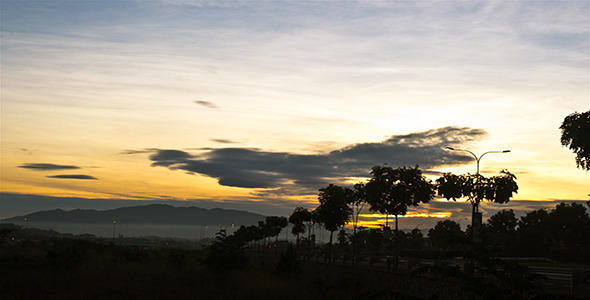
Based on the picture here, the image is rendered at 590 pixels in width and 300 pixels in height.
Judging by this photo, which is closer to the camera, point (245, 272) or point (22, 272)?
point (22, 272)

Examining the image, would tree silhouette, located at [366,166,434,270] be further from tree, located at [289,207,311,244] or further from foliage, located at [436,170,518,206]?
tree, located at [289,207,311,244]


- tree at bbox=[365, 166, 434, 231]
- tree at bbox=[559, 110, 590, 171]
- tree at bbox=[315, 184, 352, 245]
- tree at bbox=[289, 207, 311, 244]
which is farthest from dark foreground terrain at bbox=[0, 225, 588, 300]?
tree at bbox=[289, 207, 311, 244]

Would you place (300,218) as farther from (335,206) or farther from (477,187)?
(477,187)

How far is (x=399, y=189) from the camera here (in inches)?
1623

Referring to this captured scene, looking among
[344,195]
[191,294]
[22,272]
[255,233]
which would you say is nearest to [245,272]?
[191,294]

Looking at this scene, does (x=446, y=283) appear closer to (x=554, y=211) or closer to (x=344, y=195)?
(x=344, y=195)

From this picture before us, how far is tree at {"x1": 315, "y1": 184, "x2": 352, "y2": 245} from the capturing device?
58.3 meters

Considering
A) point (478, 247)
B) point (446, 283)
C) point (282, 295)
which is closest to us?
point (478, 247)

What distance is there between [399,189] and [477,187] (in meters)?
6.04

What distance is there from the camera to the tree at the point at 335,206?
58.3 meters

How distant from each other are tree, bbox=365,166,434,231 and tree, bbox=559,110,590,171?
14.6m

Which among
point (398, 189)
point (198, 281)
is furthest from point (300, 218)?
point (198, 281)

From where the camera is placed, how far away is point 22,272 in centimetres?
3177

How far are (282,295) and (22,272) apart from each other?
54.7 ft
